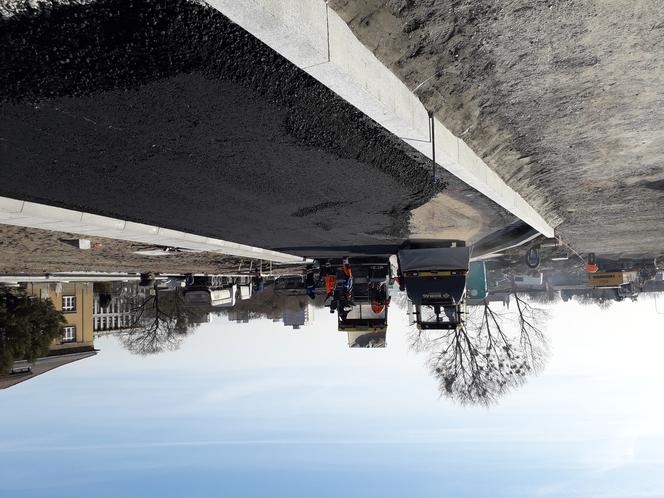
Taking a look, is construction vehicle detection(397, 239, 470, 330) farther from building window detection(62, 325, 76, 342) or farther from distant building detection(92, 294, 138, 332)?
distant building detection(92, 294, 138, 332)

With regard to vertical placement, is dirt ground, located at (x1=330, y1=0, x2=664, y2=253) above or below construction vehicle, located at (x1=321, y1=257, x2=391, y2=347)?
above

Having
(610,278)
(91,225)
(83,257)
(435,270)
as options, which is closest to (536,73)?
(435,270)

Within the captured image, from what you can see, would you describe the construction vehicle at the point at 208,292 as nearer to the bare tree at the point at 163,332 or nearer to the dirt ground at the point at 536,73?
the dirt ground at the point at 536,73

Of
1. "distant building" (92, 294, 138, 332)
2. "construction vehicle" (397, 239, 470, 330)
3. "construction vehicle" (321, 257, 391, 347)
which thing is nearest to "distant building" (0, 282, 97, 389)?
"distant building" (92, 294, 138, 332)

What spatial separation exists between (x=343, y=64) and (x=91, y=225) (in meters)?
5.84

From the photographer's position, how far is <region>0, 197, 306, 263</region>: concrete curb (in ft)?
25.2

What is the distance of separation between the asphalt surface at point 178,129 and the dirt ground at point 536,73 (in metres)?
1.12

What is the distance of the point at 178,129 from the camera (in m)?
6.47

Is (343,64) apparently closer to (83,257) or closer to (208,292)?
(83,257)

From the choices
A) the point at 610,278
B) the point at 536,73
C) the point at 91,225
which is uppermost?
the point at 536,73

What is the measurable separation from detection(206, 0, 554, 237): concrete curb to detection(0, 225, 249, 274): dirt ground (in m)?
7.93

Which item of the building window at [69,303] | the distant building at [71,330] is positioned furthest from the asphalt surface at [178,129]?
the building window at [69,303]

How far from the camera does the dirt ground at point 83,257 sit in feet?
36.8

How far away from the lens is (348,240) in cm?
1260
